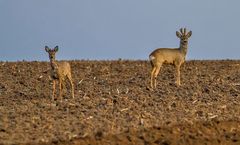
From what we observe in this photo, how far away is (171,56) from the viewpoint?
26031 millimetres

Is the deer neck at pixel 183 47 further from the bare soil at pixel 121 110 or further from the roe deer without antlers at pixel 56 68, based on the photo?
the roe deer without antlers at pixel 56 68

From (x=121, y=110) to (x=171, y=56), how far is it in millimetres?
7359

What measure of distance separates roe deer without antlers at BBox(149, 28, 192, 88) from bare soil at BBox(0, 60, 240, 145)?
522mm

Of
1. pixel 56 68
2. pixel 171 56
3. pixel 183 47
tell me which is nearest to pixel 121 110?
pixel 56 68

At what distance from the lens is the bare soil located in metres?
16.2

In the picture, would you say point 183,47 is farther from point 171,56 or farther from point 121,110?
point 121,110

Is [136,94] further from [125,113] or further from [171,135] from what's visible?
[171,135]

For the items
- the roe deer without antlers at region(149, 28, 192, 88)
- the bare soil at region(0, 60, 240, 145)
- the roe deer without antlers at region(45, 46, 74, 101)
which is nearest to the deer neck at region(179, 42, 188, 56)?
the roe deer without antlers at region(149, 28, 192, 88)

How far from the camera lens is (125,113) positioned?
18.7m

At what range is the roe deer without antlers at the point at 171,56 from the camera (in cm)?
2541

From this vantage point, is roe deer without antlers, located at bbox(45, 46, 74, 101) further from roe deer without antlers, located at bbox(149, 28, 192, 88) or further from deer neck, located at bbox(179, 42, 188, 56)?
deer neck, located at bbox(179, 42, 188, 56)

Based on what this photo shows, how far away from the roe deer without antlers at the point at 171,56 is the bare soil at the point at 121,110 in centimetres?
52

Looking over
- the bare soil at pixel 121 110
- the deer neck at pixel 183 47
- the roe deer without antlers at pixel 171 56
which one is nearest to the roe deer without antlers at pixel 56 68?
the bare soil at pixel 121 110

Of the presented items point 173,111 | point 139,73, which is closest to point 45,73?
point 139,73
